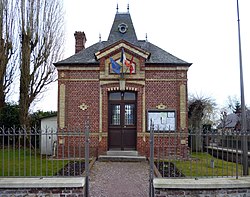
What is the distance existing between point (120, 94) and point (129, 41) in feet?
11.6

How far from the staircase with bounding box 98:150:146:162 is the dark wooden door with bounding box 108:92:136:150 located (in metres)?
0.46

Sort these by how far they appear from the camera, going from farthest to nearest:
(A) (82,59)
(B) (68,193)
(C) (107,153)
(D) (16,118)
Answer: (D) (16,118) → (A) (82,59) → (C) (107,153) → (B) (68,193)

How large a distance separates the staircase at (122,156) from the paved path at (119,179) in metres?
0.53

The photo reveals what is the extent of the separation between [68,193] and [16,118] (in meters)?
17.0

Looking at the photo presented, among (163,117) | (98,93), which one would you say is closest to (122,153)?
(163,117)

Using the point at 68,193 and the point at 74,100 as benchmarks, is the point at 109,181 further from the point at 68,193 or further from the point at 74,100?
the point at 74,100

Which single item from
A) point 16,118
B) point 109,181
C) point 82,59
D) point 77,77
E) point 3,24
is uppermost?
point 3,24

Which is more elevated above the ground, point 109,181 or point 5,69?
point 5,69

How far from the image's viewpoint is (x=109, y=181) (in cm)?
874

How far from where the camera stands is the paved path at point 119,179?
24.4ft

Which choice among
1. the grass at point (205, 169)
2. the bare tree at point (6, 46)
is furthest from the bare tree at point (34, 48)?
the grass at point (205, 169)

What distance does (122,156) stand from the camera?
13.3 meters

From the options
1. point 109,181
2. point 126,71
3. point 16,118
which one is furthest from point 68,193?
point 16,118

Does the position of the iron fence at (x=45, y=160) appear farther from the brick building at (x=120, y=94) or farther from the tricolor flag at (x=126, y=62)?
the tricolor flag at (x=126, y=62)
